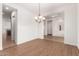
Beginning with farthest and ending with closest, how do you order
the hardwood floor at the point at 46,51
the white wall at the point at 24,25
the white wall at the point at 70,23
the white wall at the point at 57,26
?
1. the white wall at the point at 24,25
2. the white wall at the point at 70,23
3. the white wall at the point at 57,26
4. the hardwood floor at the point at 46,51

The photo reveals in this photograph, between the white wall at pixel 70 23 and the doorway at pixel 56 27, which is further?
the white wall at pixel 70 23

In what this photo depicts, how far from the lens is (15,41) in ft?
13.1

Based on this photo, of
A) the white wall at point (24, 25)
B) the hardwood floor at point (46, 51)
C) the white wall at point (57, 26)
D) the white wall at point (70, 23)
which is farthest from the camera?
the white wall at point (24, 25)

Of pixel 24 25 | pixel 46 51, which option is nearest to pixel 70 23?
pixel 46 51

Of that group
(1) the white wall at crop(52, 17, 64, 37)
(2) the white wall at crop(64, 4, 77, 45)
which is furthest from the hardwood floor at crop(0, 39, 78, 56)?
(1) the white wall at crop(52, 17, 64, 37)

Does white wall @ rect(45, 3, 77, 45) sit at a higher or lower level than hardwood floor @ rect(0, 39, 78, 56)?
higher

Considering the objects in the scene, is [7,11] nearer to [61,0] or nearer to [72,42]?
[61,0]

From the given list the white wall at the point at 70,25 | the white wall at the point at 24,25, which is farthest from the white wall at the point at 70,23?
the white wall at the point at 24,25

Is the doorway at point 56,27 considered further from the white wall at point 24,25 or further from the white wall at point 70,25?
the white wall at point 24,25

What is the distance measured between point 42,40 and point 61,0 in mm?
2087

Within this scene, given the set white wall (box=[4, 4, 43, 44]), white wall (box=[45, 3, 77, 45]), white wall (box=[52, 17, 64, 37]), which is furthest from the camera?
white wall (box=[4, 4, 43, 44])

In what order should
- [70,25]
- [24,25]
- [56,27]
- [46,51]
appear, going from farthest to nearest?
[24,25] → [70,25] → [56,27] → [46,51]

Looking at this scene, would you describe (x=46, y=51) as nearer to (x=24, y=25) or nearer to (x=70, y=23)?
(x=70, y=23)

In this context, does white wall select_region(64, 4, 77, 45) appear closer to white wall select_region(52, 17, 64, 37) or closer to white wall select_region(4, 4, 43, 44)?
white wall select_region(52, 17, 64, 37)
